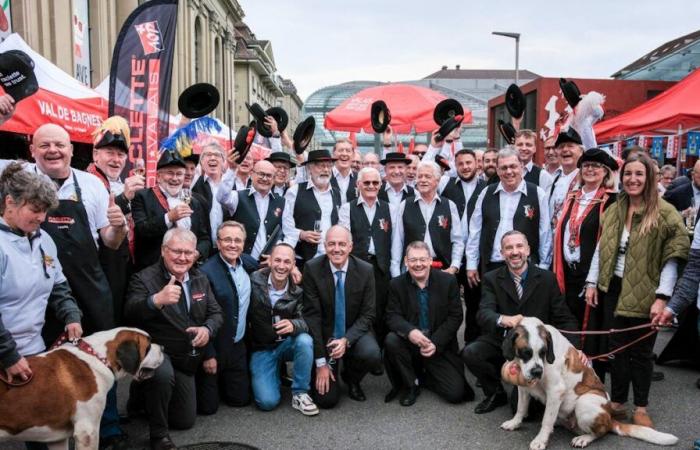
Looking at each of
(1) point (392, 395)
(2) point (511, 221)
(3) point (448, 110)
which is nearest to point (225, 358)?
(1) point (392, 395)

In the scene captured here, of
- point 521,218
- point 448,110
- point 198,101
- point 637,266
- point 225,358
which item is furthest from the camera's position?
point 448,110

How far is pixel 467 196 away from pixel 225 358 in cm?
359

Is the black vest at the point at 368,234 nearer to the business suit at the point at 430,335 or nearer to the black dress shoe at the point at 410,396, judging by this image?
the business suit at the point at 430,335

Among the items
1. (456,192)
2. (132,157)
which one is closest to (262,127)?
(132,157)

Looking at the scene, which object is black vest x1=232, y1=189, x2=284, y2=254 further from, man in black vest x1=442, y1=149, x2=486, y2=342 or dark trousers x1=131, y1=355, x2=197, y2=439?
man in black vest x1=442, y1=149, x2=486, y2=342

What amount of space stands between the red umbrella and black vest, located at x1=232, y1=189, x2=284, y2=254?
18.3 ft

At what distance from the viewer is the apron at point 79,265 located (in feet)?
11.6

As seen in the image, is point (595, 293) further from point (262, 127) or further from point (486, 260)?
point (262, 127)

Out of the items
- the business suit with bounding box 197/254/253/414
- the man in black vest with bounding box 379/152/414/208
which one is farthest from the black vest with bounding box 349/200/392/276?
the business suit with bounding box 197/254/253/414

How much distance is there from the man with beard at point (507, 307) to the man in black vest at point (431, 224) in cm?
98

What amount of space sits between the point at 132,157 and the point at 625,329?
4952 mm

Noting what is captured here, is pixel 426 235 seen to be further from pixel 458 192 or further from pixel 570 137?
pixel 570 137

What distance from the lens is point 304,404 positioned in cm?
469

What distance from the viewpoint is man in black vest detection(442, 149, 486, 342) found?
6.09 metres
